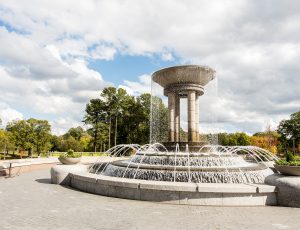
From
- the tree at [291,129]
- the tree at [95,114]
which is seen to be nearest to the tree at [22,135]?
the tree at [95,114]

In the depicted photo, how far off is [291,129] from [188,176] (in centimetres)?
7089

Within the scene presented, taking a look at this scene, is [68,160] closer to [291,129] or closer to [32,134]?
[32,134]

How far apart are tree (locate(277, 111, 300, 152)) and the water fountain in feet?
197

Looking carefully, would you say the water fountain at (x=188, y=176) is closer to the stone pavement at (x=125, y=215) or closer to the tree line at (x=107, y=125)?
the stone pavement at (x=125, y=215)

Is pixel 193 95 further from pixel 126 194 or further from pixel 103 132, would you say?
pixel 103 132

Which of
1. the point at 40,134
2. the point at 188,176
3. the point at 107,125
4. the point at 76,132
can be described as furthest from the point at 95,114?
the point at 76,132

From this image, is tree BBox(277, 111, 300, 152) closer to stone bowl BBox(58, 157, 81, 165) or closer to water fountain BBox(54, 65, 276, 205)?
water fountain BBox(54, 65, 276, 205)

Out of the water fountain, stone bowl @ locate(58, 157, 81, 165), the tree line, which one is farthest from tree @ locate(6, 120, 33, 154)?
stone bowl @ locate(58, 157, 81, 165)

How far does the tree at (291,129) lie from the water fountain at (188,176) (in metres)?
59.9

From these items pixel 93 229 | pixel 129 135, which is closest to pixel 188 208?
pixel 93 229

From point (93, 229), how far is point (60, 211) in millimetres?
2446

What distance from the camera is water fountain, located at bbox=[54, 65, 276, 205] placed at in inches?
378

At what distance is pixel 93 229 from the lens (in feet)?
22.6

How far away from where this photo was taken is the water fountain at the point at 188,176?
9.60m
